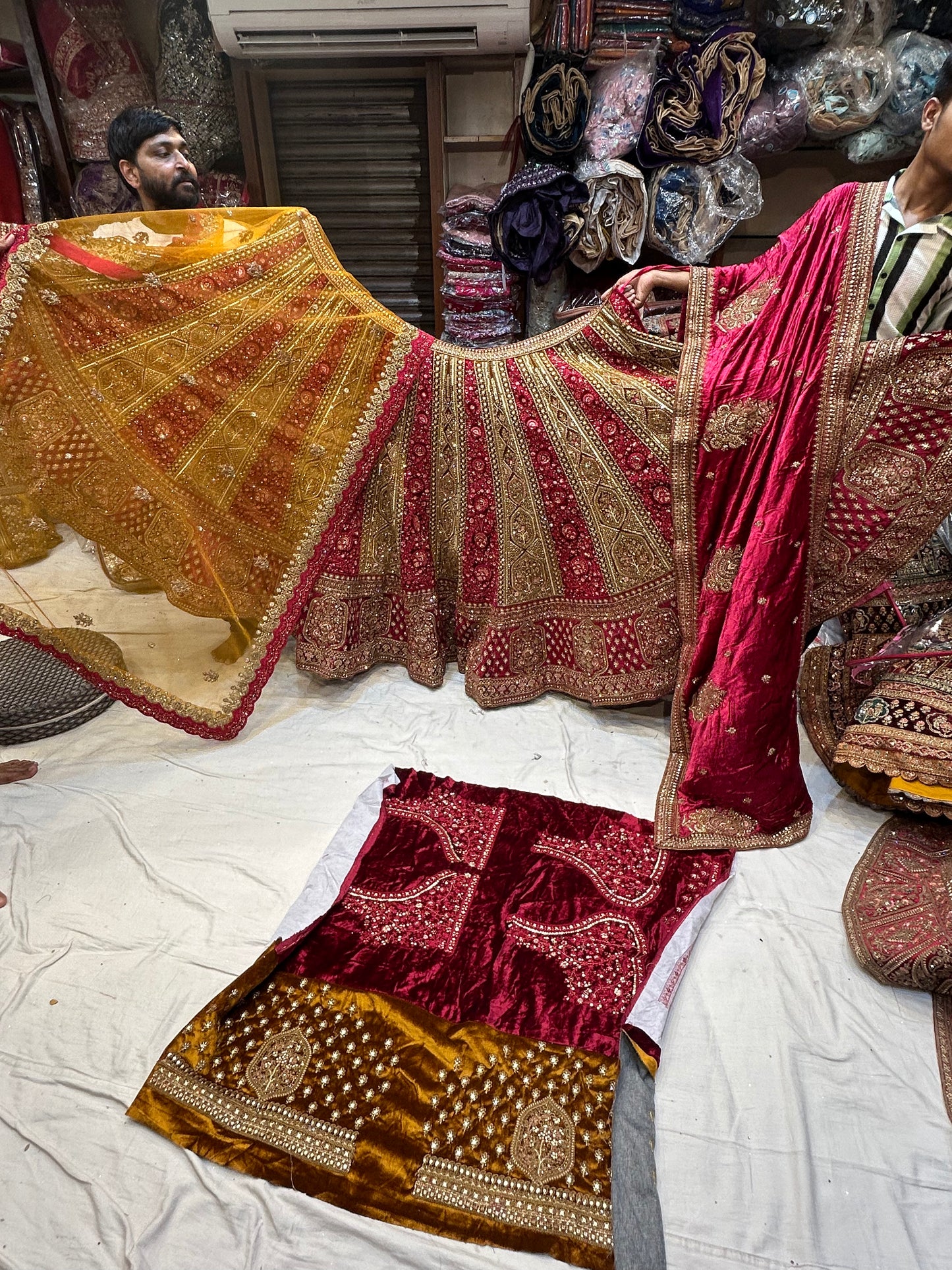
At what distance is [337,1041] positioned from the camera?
1141 mm

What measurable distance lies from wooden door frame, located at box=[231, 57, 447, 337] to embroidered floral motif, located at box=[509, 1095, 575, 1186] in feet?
8.37

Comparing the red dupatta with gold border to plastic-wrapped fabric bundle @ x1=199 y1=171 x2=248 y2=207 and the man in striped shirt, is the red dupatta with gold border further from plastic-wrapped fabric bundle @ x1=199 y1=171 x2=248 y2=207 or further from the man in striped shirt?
plastic-wrapped fabric bundle @ x1=199 y1=171 x2=248 y2=207

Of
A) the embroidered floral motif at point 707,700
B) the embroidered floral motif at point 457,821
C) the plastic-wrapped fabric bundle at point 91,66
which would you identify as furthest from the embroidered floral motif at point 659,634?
the plastic-wrapped fabric bundle at point 91,66

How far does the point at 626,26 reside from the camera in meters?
2.12

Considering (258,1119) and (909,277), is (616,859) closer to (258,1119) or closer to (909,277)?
(258,1119)

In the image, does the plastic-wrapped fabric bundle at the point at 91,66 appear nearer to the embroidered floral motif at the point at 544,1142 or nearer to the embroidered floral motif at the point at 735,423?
the embroidered floral motif at the point at 735,423

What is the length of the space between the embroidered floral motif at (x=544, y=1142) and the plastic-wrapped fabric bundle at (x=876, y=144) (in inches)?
106

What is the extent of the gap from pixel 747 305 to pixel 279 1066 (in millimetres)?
1653

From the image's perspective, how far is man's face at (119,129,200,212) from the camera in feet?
5.29

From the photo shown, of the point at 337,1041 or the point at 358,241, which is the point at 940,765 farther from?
the point at 358,241

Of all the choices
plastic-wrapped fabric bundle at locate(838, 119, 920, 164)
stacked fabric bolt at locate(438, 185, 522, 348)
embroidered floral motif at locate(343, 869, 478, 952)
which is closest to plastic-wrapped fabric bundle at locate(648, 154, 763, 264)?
plastic-wrapped fabric bundle at locate(838, 119, 920, 164)

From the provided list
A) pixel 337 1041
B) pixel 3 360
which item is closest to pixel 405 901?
pixel 337 1041

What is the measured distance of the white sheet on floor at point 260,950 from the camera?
36.9 inches

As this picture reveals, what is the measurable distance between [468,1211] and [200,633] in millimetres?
1215
